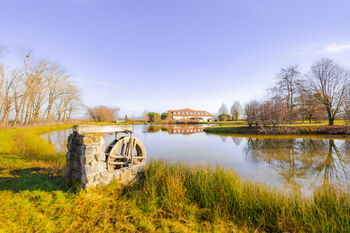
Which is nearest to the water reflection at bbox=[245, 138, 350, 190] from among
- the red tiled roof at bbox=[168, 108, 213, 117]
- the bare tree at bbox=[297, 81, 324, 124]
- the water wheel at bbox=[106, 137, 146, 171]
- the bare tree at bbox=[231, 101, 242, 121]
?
the water wheel at bbox=[106, 137, 146, 171]

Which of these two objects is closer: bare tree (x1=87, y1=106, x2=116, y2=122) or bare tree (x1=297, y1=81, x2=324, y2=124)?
bare tree (x1=297, y1=81, x2=324, y2=124)

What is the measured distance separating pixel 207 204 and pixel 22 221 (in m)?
3.72

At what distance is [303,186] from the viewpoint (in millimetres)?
4945

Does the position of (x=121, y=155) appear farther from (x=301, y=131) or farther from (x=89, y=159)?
(x=301, y=131)

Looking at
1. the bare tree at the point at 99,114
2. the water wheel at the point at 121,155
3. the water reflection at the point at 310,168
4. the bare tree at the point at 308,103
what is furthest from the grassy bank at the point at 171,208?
the bare tree at the point at 99,114

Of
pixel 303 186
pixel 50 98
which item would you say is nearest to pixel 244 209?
pixel 303 186

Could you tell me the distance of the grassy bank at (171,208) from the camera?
109 inches

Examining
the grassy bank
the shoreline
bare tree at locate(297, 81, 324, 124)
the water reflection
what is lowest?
the water reflection

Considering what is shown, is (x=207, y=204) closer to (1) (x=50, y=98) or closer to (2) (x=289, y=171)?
(2) (x=289, y=171)

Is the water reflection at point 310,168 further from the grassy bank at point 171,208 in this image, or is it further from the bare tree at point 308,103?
the bare tree at point 308,103

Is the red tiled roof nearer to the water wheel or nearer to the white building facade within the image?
the white building facade

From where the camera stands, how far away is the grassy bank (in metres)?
2.76

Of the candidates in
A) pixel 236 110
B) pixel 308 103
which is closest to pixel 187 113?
pixel 236 110

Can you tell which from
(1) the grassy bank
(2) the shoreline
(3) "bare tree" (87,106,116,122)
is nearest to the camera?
(1) the grassy bank
